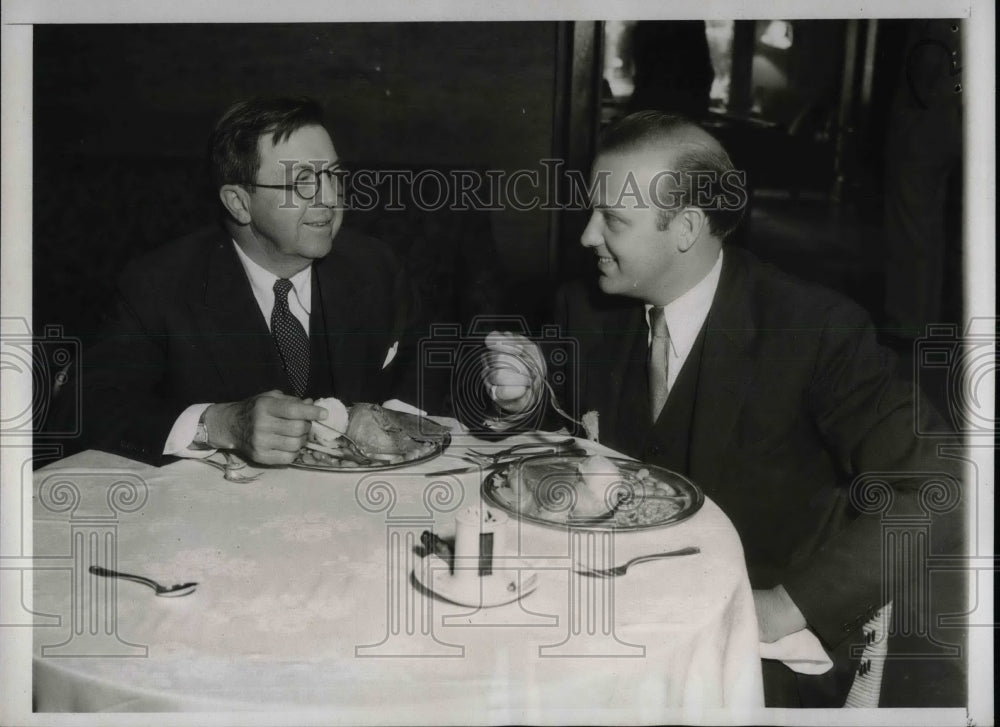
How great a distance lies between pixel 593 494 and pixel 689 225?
62cm

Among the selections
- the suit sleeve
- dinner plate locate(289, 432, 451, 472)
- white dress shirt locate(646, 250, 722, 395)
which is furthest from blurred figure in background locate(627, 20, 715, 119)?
dinner plate locate(289, 432, 451, 472)

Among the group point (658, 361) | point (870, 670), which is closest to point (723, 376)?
point (658, 361)

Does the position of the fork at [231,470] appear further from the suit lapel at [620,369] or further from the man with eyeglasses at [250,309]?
the suit lapel at [620,369]

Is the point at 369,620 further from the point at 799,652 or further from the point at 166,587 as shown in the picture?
the point at 799,652

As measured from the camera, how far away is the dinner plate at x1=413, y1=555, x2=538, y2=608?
4.53 ft

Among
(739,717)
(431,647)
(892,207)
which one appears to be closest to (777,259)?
(892,207)

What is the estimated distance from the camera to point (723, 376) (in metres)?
1.84

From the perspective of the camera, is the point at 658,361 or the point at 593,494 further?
the point at 658,361

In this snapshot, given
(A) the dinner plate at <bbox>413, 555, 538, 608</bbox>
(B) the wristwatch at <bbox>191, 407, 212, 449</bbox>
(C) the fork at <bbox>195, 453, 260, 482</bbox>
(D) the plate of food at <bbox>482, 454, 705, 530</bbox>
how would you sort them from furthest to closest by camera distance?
(B) the wristwatch at <bbox>191, 407, 212, 449</bbox>, (C) the fork at <bbox>195, 453, 260, 482</bbox>, (D) the plate of food at <bbox>482, 454, 705, 530</bbox>, (A) the dinner plate at <bbox>413, 555, 538, 608</bbox>

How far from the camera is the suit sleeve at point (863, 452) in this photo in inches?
71.3

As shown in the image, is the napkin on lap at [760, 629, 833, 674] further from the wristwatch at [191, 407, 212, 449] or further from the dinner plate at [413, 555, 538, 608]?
the wristwatch at [191, 407, 212, 449]

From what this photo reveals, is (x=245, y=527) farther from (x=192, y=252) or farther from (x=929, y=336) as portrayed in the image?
(x=929, y=336)

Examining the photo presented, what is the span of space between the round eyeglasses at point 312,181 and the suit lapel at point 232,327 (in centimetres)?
18

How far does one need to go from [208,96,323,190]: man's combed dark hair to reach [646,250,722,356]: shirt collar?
0.84 metres
